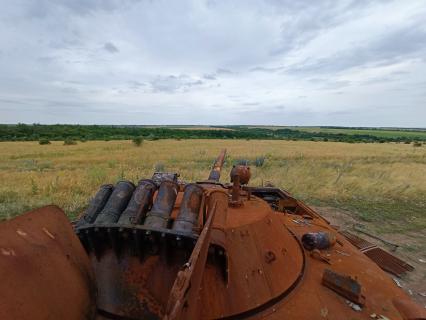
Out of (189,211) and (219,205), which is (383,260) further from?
(189,211)

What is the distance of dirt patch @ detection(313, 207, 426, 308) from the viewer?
7533 mm

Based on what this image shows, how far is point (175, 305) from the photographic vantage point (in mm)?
1363

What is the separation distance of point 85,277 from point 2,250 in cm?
A: 65

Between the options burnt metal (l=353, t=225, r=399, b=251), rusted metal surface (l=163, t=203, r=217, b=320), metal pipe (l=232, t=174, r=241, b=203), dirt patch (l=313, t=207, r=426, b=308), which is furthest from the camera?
burnt metal (l=353, t=225, r=399, b=251)

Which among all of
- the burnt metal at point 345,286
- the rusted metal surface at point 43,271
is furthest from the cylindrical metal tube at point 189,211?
the burnt metal at point 345,286

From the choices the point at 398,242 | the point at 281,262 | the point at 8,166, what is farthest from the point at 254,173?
the point at 281,262

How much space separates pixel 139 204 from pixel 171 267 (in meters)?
0.68

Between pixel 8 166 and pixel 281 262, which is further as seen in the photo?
pixel 8 166

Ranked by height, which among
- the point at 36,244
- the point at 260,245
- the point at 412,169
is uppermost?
the point at 36,244

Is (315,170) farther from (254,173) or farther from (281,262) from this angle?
(281,262)

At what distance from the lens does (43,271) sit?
1.91 metres

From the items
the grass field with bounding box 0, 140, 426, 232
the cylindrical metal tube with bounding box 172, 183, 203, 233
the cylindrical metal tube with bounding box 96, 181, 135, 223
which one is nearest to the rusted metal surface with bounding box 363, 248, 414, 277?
the cylindrical metal tube with bounding box 172, 183, 203, 233

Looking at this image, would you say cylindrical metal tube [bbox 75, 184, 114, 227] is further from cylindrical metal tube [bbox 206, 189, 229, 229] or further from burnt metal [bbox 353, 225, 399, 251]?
burnt metal [bbox 353, 225, 399, 251]

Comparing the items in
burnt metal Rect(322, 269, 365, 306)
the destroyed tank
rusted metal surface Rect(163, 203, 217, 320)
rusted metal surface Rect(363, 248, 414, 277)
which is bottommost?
rusted metal surface Rect(363, 248, 414, 277)
